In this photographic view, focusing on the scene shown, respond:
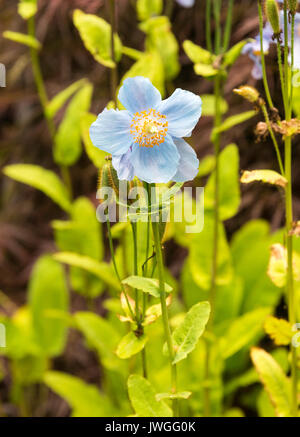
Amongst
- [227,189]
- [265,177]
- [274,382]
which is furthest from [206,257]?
[265,177]

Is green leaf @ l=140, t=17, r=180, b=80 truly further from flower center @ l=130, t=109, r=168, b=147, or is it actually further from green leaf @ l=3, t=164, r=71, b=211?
flower center @ l=130, t=109, r=168, b=147

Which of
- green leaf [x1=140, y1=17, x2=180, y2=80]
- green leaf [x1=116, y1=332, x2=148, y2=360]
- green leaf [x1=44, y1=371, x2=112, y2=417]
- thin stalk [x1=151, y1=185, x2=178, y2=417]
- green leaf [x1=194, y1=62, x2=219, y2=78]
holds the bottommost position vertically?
green leaf [x1=44, y1=371, x2=112, y2=417]

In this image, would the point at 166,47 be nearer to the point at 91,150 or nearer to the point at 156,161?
the point at 91,150

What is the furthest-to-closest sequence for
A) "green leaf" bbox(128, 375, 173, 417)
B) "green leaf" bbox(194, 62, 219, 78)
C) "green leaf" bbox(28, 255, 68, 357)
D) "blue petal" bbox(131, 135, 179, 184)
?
"green leaf" bbox(28, 255, 68, 357) → "green leaf" bbox(194, 62, 219, 78) → "green leaf" bbox(128, 375, 173, 417) → "blue petal" bbox(131, 135, 179, 184)

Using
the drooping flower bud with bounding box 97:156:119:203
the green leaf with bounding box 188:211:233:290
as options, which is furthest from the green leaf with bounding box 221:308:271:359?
the drooping flower bud with bounding box 97:156:119:203
